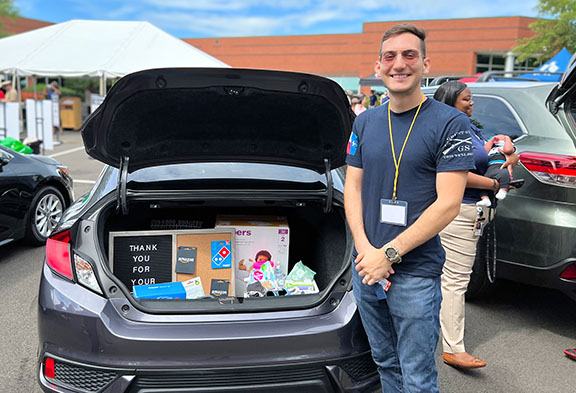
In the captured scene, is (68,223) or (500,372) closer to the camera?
(68,223)

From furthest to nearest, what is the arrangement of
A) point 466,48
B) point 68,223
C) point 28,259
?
point 466,48 → point 28,259 → point 68,223

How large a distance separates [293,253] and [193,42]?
182 ft

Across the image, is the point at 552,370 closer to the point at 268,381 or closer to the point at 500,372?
the point at 500,372

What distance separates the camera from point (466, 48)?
42.1 meters

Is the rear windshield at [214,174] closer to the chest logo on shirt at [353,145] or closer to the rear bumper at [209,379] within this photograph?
the chest logo on shirt at [353,145]

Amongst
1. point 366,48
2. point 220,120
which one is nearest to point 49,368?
point 220,120

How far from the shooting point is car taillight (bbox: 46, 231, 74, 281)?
86.0 inches

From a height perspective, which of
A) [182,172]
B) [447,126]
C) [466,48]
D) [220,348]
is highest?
[466,48]

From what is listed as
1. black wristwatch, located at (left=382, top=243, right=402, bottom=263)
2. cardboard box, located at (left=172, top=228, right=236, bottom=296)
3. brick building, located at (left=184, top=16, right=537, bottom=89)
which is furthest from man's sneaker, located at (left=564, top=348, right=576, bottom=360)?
brick building, located at (left=184, top=16, right=537, bottom=89)

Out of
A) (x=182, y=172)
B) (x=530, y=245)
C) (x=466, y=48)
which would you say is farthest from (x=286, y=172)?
(x=466, y=48)

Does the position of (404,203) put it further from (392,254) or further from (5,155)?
(5,155)

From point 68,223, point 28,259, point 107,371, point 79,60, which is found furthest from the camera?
point 79,60

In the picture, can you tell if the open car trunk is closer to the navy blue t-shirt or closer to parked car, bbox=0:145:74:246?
the navy blue t-shirt

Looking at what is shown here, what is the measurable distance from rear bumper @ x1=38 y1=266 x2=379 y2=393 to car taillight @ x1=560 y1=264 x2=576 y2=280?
5.84ft
